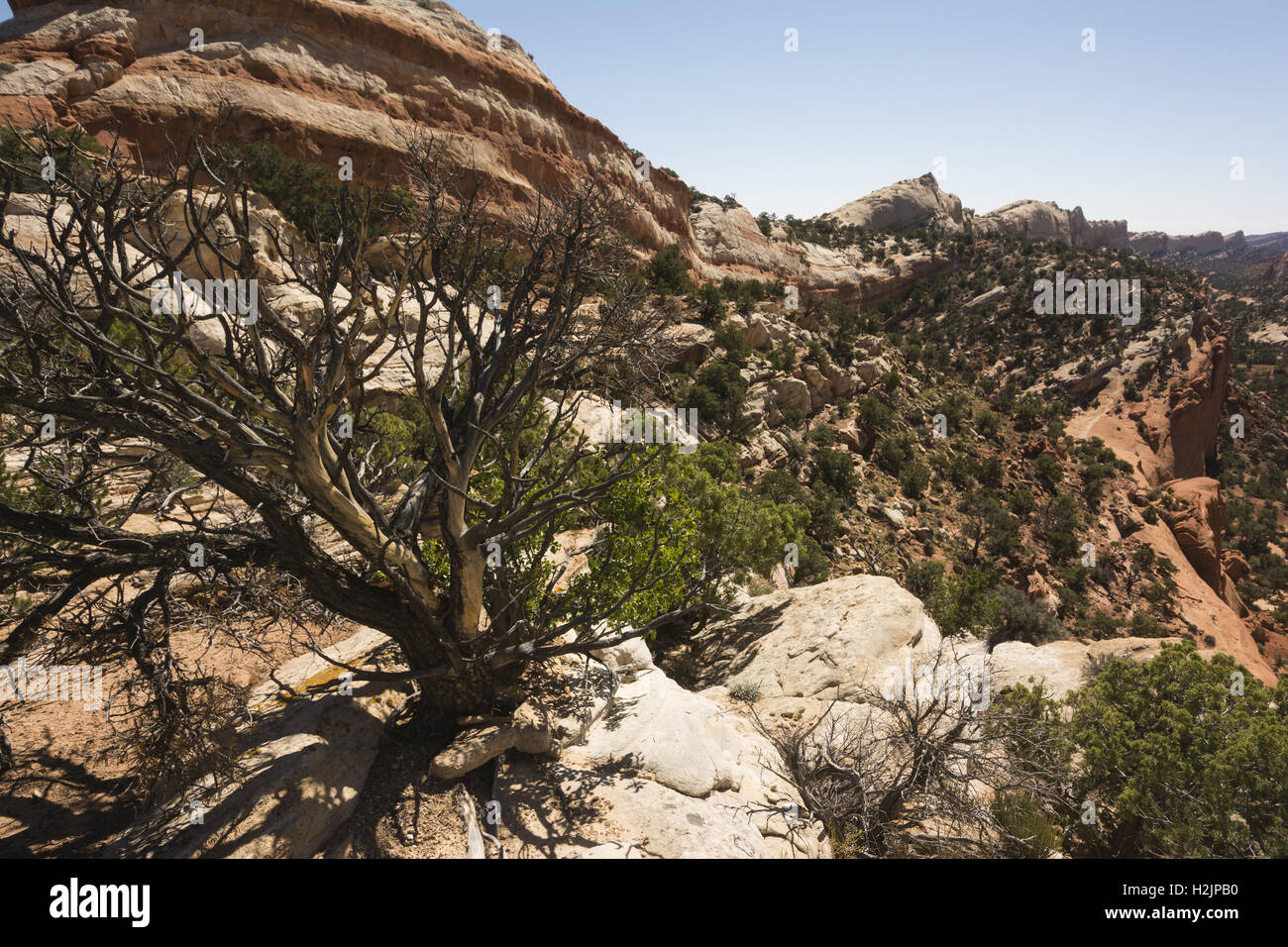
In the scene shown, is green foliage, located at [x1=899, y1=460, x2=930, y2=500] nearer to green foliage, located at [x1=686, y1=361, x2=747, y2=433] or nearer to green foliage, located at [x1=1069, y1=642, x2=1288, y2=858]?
green foliage, located at [x1=686, y1=361, x2=747, y2=433]

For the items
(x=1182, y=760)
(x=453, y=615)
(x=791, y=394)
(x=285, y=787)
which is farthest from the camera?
(x=791, y=394)

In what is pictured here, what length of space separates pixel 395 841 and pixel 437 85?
3803 cm

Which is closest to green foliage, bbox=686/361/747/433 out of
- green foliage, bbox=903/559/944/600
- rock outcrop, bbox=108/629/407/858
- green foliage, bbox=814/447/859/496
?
green foliage, bbox=814/447/859/496

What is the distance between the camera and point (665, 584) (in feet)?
29.8

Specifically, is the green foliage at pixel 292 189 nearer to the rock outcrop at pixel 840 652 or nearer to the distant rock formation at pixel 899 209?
the rock outcrop at pixel 840 652

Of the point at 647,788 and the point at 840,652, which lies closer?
the point at 647,788

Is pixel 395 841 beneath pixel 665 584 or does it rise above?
beneath

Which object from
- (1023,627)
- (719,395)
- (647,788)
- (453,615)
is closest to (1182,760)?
(647,788)

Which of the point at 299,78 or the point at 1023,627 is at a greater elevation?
the point at 299,78

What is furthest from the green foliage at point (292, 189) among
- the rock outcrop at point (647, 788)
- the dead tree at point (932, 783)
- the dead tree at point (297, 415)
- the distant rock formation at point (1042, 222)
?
the distant rock formation at point (1042, 222)

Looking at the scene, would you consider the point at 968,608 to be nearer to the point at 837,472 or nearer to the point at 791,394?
the point at 837,472

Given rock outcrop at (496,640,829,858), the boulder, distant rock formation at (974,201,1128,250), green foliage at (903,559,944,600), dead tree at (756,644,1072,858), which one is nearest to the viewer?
rock outcrop at (496,640,829,858)
